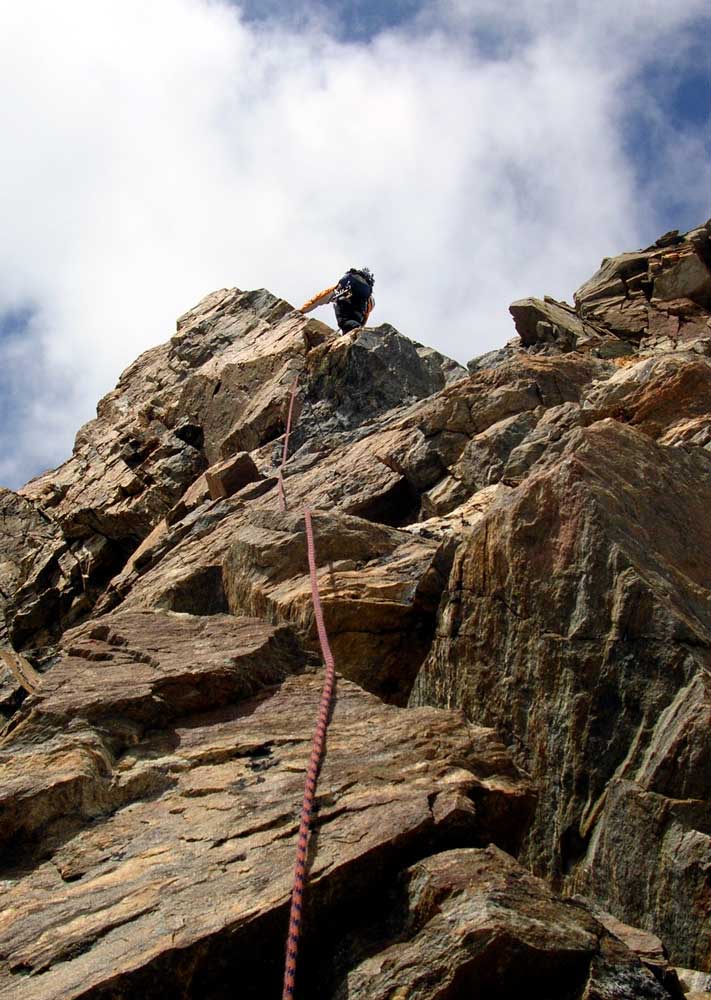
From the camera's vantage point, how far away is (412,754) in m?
7.47

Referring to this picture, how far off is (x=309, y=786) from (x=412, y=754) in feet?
3.31

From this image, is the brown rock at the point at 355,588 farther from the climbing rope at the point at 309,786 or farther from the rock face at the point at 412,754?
the climbing rope at the point at 309,786

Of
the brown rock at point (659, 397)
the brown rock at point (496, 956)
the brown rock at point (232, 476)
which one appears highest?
the brown rock at point (232, 476)

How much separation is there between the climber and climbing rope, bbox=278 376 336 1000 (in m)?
13.7

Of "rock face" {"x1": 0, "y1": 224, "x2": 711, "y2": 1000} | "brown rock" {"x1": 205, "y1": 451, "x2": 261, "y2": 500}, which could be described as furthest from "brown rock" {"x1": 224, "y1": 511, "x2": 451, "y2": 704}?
"brown rock" {"x1": 205, "y1": 451, "x2": 261, "y2": 500}

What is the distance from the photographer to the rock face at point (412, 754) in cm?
562

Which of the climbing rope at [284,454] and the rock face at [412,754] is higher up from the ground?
the climbing rope at [284,454]

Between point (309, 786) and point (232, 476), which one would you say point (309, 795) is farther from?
point (232, 476)

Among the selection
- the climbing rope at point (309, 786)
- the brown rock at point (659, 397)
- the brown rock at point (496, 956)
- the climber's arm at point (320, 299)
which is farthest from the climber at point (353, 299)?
the brown rock at point (496, 956)

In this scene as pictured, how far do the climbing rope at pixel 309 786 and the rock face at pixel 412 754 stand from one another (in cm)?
13

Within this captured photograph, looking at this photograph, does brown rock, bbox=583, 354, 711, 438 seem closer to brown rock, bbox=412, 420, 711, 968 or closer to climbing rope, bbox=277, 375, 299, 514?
brown rock, bbox=412, 420, 711, 968

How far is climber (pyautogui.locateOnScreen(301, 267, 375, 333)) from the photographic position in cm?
2428

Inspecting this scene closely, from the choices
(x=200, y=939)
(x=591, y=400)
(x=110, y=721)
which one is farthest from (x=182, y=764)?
(x=591, y=400)

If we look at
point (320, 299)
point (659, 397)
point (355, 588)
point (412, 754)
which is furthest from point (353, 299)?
point (412, 754)
